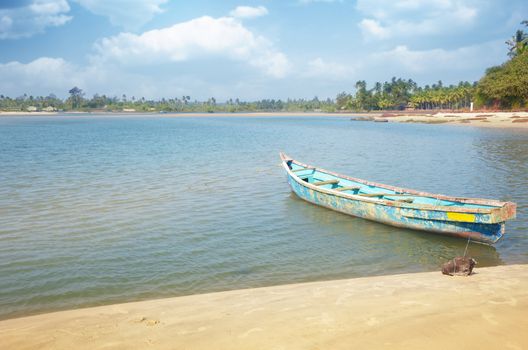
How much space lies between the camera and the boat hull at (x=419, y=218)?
10328 mm

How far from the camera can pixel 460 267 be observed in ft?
26.1

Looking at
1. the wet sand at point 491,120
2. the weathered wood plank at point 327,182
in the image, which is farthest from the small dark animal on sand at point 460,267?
the wet sand at point 491,120

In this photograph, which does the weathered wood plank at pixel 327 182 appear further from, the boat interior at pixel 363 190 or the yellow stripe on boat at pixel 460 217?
the yellow stripe on boat at pixel 460 217

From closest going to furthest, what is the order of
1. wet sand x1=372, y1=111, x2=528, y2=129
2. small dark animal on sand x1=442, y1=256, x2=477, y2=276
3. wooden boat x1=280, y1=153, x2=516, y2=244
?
small dark animal on sand x1=442, y1=256, x2=477, y2=276, wooden boat x1=280, y1=153, x2=516, y2=244, wet sand x1=372, y1=111, x2=528, y2=129

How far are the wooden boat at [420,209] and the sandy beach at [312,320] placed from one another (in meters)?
2.77

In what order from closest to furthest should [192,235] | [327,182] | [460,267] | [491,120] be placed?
[460,267] → [192,235] → [327,182] → [491,120]

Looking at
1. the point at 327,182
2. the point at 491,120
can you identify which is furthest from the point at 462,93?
the point at 327,182

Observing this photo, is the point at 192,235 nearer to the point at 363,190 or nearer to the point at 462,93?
the point at 363,190

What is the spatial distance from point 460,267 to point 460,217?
120 inches

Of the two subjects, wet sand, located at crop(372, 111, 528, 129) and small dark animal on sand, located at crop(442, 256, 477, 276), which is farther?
wet sand, located at crop(372, 111, 528, 129)

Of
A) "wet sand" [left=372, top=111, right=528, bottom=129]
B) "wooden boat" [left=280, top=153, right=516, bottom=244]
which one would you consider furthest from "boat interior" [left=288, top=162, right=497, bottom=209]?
"wet sand" [left=372, top=111, right=528, bottom=129]

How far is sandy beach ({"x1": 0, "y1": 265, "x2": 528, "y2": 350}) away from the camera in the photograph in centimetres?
511

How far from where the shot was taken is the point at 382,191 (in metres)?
14.6

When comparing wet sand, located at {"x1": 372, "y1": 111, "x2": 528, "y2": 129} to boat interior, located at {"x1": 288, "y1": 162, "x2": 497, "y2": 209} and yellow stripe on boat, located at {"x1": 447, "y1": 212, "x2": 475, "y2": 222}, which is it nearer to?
boat interior, located at {"x1": 288, "y1": 162, "x2": 497, "y2": 209}
